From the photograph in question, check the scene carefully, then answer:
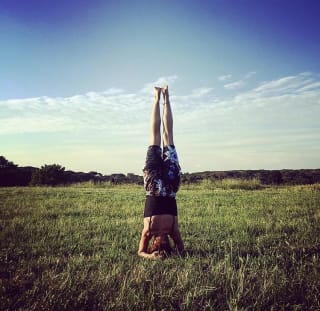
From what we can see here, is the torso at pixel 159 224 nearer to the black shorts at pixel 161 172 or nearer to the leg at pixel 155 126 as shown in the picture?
the black shorts at pixel 161 172

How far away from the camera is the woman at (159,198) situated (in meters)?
5.57

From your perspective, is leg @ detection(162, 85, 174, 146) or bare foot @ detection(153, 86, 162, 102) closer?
leg @ detection(162, 85, 174, 146)

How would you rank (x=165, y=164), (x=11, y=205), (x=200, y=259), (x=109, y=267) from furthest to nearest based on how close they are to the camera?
(x=11, y=205), (x=165, y=164), (x=200, y=259), (x=109, y=267)

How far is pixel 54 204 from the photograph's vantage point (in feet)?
42.5

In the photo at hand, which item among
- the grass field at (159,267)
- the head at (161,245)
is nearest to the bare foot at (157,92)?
the head at (161,245)

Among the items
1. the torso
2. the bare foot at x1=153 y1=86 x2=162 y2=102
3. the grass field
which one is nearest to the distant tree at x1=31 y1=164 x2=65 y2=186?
the grass field

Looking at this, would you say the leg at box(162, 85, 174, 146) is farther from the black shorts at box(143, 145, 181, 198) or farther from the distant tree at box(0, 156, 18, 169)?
the distant tree at box(0, 156, 18, 169)

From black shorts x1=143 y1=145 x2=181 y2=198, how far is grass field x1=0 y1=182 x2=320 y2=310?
1235mm

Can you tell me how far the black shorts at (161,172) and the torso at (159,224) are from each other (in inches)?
17.3

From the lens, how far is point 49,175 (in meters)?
34.8

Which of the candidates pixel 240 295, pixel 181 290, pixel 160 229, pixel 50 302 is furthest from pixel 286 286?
pixel 50 302

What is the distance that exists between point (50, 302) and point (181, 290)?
156cm

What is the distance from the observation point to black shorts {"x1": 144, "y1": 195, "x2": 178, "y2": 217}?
565 cm

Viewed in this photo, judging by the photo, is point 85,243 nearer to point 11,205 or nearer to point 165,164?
point 165,164
